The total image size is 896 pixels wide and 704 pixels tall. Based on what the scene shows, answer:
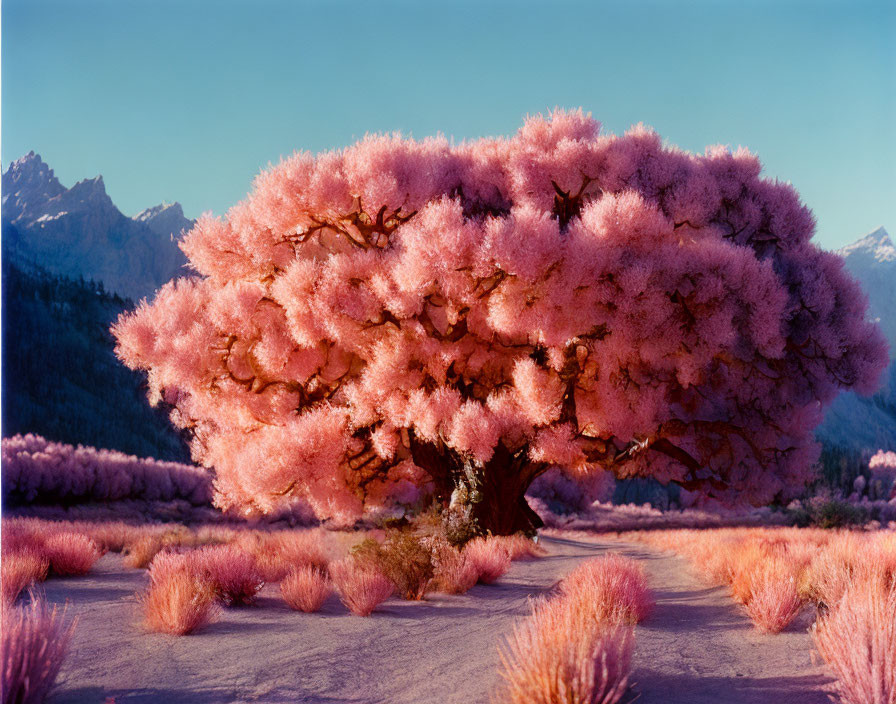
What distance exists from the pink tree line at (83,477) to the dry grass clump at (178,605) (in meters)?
16.5

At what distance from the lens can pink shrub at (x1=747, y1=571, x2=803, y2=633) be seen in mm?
5605

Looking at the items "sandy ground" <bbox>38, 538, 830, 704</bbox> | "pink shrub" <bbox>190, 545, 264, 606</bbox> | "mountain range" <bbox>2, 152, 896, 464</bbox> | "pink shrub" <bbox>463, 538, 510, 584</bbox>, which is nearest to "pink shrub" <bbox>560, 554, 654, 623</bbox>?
"sandy ground" <bbox>38, 538, 830, 704</bbox>

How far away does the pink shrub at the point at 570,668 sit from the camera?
133 inches

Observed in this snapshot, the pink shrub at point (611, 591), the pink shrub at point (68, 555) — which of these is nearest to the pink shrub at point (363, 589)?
the pink shrub at point (611, 591)

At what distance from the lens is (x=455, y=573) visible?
771 centimetres

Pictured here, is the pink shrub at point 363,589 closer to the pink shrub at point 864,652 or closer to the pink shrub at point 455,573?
the pink shrub at point 455,573

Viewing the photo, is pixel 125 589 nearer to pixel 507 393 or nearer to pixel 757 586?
pixel 507 393

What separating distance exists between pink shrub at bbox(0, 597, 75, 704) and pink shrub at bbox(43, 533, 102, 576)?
494cm

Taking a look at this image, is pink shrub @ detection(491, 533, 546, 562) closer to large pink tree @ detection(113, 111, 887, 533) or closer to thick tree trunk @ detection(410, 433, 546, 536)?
thick tree trunk @ detection(410, 433, 546, 536)

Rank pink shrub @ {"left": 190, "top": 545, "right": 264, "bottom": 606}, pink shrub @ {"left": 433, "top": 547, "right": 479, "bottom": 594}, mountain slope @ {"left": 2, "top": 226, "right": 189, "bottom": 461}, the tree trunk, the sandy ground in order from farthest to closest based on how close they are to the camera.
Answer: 1. mountain slope @ {"left": 2, "top": 226, "right": 189, "bottom": 461}
2. the tree trunk
3. pink shrub @ {"left": 433, "top": 547, "right": 479, "bottom": 594}
4. pink shrub @ {"left": 190, "top": 545, "right": 264, "bottom": 606}
5. the sandy ground

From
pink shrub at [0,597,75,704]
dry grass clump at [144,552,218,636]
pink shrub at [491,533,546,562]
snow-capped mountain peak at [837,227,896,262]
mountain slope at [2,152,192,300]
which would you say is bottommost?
pink shrub at [491,533,546,562]

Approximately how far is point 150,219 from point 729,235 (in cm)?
16146

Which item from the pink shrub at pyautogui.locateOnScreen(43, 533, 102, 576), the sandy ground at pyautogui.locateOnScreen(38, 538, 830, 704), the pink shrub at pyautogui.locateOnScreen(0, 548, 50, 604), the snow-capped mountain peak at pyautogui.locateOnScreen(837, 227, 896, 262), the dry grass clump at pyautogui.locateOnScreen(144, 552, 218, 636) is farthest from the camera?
the snow-capped mountain peak at pyautogui.locateOnScreen(837, 227, 896, 262)

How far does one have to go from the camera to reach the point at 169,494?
26.6m
